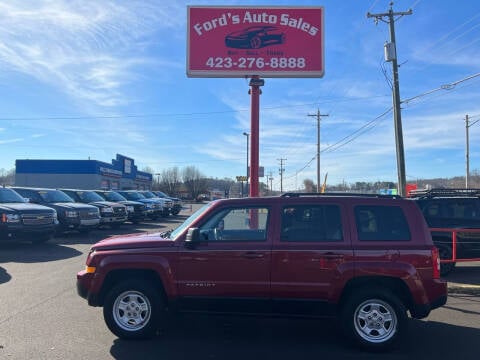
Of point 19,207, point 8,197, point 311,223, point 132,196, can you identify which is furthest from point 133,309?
point 132,196

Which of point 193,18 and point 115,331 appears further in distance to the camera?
point 193,18

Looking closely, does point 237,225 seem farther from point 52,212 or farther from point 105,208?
point 105,208

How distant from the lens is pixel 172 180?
115 metres

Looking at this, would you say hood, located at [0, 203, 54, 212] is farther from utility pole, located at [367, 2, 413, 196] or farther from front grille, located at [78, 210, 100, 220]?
utility pole, located at [367, 2, 413, 196]

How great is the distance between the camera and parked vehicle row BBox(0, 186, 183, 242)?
497 inches

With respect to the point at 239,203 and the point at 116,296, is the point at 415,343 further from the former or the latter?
the point at 116,296

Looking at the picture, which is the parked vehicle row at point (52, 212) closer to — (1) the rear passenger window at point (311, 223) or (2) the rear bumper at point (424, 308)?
(1) the rear passenger window at point (311, 223)

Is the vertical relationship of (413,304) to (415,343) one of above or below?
above

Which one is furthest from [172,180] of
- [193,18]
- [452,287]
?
[452,287]

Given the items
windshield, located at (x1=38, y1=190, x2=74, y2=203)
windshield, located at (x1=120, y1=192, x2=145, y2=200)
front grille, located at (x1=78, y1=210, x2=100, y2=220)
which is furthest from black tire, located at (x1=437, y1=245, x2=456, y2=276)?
windshield, located at (x1=120, y1=192, x2=145, y2=200)

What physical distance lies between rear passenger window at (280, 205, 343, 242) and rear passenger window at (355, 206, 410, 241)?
0.27 metres

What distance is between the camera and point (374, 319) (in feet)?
17.1

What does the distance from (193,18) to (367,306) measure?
11964 mm

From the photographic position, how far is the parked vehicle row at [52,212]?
1263 centimetres
